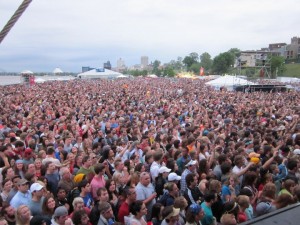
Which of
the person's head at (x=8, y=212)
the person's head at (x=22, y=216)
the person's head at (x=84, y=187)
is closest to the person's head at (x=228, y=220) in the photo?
the person's head at (x=84, y=187)

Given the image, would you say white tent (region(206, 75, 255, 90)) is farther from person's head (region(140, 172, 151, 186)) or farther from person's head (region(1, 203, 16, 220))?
person's head (region(1, 203, 16, 220))

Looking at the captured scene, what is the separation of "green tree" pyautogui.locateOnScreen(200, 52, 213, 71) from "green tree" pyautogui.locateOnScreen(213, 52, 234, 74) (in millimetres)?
26169

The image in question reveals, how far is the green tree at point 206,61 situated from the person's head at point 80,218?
11684 cm

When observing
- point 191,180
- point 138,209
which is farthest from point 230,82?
point 138,209

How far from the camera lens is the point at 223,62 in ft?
291

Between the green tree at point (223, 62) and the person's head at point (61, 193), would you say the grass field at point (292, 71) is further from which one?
the person's head at point (61, 193)

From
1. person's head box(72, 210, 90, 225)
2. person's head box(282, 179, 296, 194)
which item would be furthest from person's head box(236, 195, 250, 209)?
person's head box(72, 210, 90, 225)

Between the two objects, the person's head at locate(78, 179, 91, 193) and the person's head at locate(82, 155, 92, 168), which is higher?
the person's head at locate(82, 155, 92, 168)

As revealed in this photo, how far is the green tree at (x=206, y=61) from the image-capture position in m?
119

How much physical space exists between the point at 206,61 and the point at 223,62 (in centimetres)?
3731

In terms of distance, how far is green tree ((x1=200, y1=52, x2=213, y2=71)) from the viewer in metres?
119

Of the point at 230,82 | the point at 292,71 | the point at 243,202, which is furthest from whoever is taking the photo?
the point at 292,71

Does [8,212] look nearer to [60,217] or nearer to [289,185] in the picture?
[60,217]

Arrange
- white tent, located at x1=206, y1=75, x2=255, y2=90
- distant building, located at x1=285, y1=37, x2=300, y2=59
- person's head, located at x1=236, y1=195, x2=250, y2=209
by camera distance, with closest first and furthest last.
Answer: person's head, located at x1=236, y1=195, x2=250, y2=209 → white tent, located at x1=206, y1=75, x2=255, y2=90 → distant building, located at x1=285, y1=37, x2=300, y2=59
